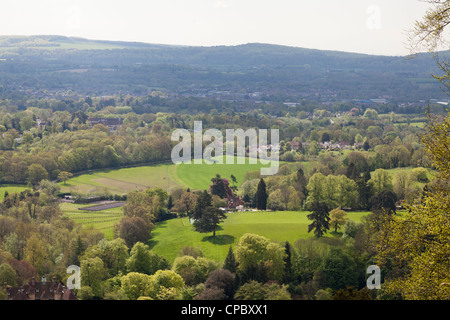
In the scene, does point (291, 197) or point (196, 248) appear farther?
point (291, 197)

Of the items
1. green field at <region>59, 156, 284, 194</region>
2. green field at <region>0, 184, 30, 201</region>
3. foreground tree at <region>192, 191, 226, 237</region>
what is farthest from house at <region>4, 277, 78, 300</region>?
green field at <region>0, 184, 30, 201</region>

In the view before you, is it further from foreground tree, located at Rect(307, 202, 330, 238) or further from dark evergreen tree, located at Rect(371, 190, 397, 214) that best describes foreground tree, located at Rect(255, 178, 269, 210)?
foreground tree, located at Rect(307, 202, 330, 238)

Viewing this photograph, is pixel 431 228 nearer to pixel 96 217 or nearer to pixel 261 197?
pixel 261 197

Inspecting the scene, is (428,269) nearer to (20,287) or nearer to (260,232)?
(20,287)

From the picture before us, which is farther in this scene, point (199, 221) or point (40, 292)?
point (199, 221)

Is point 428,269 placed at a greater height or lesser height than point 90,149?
greater

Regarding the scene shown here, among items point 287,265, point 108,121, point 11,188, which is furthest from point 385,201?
point 108,121

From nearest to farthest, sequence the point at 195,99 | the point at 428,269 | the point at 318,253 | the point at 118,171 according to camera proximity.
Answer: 1. the point at 428,269
2. the point at 318,253
3. the point at 118,171
4. the point at 195,99

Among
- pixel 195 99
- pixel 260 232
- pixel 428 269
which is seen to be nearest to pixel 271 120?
pixel 195 99
